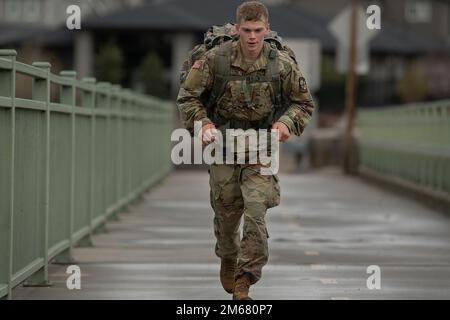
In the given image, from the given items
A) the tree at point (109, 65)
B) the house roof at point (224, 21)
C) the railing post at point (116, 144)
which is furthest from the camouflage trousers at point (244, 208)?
the house roof at point (224, 21)

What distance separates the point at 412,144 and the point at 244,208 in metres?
16.1

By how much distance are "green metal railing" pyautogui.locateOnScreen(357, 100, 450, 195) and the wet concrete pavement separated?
63cm

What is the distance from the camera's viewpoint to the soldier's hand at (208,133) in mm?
10633

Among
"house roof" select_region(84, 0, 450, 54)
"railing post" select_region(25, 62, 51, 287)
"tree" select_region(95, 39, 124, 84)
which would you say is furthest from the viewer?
"house roof" select_region(84, 0, 450, 54)

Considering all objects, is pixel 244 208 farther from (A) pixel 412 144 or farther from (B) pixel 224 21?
(B) pixel 224 21

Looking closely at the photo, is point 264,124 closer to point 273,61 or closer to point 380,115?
point 273,61

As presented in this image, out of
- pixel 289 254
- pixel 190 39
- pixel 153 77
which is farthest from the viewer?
pixel 190 39

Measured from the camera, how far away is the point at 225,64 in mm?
10875

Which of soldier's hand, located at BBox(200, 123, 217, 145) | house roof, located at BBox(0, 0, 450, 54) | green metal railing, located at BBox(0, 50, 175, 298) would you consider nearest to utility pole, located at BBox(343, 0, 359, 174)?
green metal railing, located at BBox(0, 50, 175, 298)

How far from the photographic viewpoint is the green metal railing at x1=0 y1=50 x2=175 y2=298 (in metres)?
10.5

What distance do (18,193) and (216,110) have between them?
150 cm

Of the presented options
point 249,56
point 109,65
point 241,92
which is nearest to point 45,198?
point 241,92

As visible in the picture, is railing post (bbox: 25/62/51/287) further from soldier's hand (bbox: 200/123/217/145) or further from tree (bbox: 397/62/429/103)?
Answer: tree (bbox: 397/62/429/103)

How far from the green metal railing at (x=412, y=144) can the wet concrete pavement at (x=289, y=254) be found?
629 millimetres
